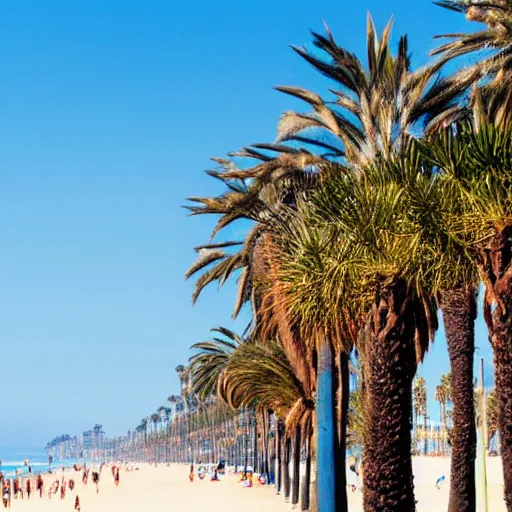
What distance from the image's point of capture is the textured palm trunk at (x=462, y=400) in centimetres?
1922

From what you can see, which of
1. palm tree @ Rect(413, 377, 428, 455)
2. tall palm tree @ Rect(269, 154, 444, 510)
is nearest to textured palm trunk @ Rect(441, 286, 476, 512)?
tall palm tree @ Rect(269, 154, 444, 510)

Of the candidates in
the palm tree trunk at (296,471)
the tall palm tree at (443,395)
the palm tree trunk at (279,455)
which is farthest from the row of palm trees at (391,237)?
the tall palm tree at (443,395)

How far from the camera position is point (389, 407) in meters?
13.8

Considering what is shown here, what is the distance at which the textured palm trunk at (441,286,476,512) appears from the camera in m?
19.2

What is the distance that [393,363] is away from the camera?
45.8 ft

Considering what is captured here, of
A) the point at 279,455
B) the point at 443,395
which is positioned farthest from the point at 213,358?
the point at 443,395

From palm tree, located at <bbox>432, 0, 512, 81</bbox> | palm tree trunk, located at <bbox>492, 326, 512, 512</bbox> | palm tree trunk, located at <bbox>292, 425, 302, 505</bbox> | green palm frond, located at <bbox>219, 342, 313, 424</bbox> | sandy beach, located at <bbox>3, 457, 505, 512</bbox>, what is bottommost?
sandy beach, located at <bbox>3, 457, 505, 512</bbox>

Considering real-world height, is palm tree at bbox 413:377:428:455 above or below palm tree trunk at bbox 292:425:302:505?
above

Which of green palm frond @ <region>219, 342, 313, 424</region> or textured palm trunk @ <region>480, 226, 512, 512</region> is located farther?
green palm frond @ <region>219, 342, 313, 424</region>

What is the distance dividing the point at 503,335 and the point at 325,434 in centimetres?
933

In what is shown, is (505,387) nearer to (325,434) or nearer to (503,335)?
(503,335)

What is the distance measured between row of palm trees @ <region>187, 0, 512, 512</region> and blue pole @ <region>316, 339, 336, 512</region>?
32 mm

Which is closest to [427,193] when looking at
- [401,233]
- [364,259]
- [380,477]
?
[401,233]

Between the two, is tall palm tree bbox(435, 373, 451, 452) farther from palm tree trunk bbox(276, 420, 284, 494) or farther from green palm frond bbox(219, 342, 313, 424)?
green palm frond bbox(219, 342, 313, 424)
